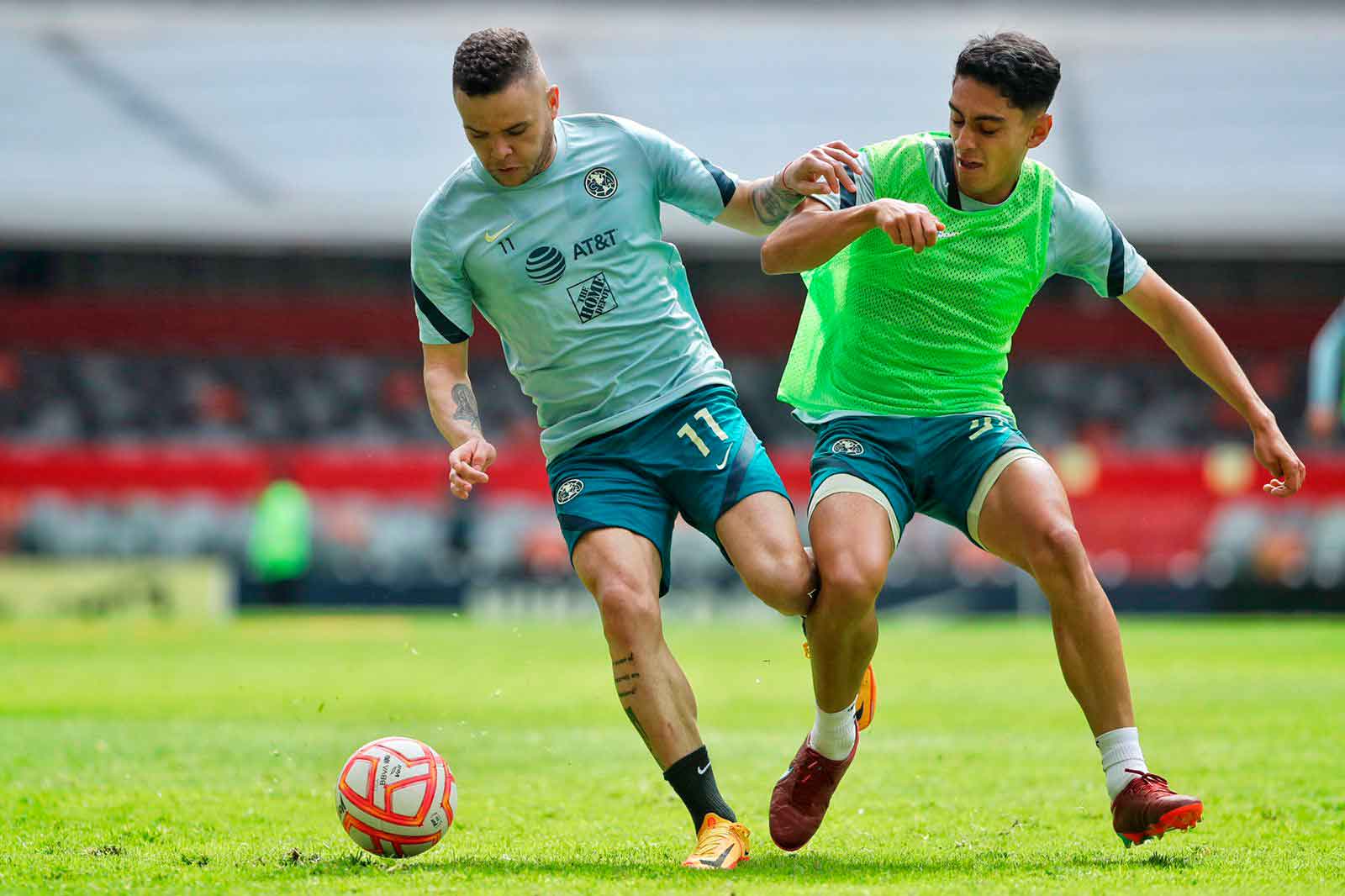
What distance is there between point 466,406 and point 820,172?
148cm

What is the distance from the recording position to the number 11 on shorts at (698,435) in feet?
18.2

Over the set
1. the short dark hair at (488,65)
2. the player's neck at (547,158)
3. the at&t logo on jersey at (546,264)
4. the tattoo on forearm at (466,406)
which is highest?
the short dark hair at (488,65)

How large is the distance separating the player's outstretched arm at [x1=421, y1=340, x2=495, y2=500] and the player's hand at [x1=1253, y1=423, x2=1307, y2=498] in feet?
8.53

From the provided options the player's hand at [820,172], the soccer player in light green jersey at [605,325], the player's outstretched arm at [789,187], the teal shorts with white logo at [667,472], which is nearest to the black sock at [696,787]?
the soccer player in light green jersey at [605,325]

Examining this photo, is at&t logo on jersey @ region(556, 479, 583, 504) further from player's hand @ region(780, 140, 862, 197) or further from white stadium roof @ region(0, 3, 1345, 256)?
white stadium roof @ region(0, 3, 1345, 256)

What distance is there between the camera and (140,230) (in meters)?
32.4

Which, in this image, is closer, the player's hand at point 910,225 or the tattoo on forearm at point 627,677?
the player's hand at point 910,225

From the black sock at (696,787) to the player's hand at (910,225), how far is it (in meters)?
1.72

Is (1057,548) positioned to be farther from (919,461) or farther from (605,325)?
(605,325)

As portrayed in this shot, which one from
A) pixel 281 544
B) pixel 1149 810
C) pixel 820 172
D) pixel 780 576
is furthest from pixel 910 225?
pixel 281 544

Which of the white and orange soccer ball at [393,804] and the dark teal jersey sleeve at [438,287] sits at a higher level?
the dark teal jersey sleeve at [438,287]

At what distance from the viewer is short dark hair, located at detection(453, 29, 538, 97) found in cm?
516

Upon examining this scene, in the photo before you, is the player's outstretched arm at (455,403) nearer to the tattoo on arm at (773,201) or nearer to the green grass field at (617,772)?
the tattoo on arm at (773,201)

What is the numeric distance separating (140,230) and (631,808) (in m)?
28.5
